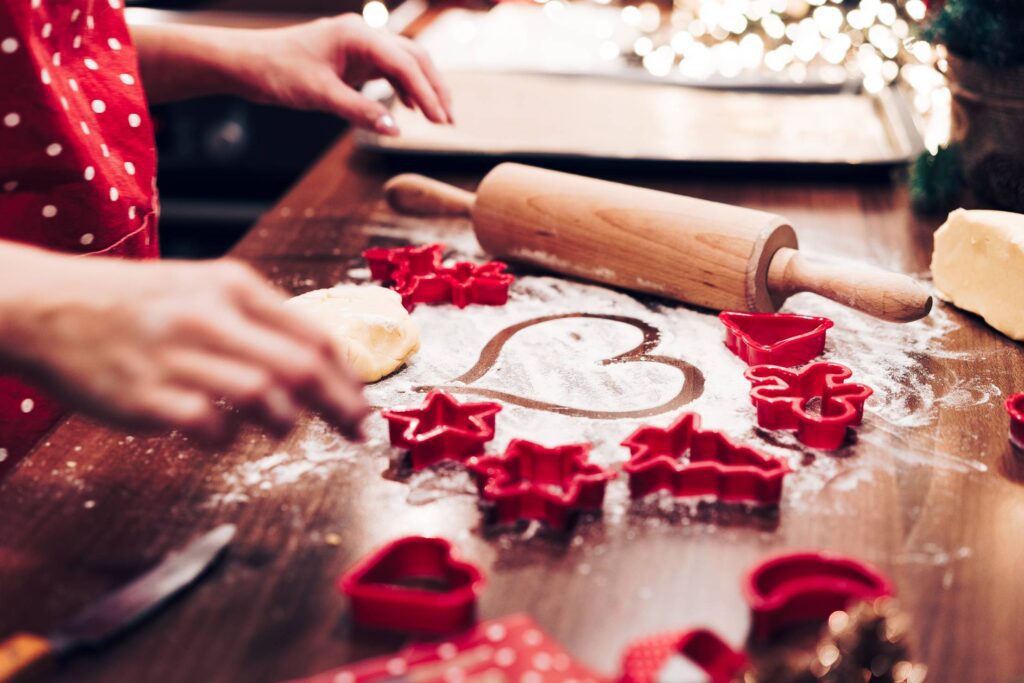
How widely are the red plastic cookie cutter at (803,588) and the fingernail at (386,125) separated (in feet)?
3.15

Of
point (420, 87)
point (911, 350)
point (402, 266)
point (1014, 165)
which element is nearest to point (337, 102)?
point (420, 87)

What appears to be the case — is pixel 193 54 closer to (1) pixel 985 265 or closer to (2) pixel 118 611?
(2) pixel 118 611

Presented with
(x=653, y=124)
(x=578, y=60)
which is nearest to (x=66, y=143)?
(x=653, y=124)

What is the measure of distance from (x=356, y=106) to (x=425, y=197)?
180 millimetres

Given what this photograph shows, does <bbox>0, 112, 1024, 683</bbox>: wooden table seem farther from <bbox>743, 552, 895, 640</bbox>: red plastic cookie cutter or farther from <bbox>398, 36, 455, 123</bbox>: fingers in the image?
<bbox>398, 36, 455, 123</bbox>: fingers

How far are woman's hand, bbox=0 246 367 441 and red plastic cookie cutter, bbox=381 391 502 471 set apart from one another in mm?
303

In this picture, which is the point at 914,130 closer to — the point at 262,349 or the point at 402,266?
the point at 402,266

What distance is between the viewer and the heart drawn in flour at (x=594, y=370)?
1.07 metres

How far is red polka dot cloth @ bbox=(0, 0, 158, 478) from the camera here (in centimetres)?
113

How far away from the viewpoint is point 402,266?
140 centimetres

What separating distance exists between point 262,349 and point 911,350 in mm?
844

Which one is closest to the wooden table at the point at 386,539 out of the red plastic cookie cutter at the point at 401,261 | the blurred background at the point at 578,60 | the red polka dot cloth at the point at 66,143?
the red polka dot cloth at the point at 66,143

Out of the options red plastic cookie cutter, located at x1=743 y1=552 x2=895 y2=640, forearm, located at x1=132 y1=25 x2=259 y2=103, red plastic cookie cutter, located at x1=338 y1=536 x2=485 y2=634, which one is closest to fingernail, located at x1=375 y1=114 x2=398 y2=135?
forearm, located at x1=132 y1=25 x2=259 y2=103

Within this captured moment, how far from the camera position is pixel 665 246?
51.8 inches
